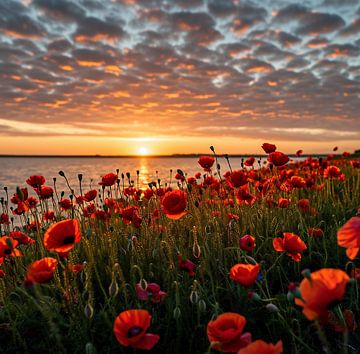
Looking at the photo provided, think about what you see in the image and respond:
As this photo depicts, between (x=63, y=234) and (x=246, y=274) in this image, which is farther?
(x=63, y=234)

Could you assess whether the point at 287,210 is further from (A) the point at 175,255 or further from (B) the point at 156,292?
(B) the point at 156,292

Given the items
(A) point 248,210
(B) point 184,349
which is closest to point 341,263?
(A) point 248,210

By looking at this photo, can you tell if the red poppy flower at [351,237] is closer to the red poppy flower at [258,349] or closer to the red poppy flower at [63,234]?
the red poppy flower at [258,349]

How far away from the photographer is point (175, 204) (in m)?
2.38

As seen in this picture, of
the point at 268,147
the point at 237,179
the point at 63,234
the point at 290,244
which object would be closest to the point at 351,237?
the point at 290,244

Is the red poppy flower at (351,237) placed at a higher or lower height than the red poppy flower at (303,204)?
higher

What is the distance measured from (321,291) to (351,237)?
1.21 ft

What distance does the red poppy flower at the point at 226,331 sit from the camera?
4.31 feet

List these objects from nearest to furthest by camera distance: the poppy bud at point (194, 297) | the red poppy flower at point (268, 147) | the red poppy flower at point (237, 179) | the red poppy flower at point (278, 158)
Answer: the poppy bud at point (194, 297), the red poppy flower at point (237, 179), the red poppy flower at point (278, 158), the red poppy flower at point (268, 147)

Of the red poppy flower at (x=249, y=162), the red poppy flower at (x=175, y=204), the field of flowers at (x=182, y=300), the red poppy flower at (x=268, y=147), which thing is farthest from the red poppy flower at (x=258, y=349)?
the red poppy flower at (x=249, y=162)

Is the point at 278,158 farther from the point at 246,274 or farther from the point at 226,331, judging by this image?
the point at 226,331

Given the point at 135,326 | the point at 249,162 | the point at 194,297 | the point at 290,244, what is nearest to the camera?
the point at 135,326

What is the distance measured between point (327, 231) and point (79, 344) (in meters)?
2.72

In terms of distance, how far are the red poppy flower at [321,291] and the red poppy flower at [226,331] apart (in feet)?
0.90
